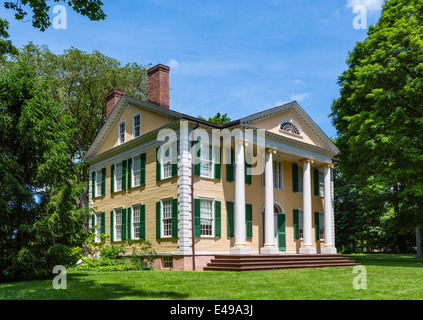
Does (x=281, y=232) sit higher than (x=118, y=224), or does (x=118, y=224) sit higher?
(x=118, y=224)

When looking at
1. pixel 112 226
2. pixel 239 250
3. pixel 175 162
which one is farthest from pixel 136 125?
pixel 239 250

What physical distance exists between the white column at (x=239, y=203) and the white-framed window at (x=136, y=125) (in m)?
6.12

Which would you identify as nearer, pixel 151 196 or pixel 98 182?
pixel 151 196

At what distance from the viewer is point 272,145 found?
2234cm

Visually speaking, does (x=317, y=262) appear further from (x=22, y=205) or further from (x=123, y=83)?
(x=123, y=83)

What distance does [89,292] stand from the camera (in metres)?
10.9

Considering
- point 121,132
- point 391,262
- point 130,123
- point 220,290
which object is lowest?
point 391,262

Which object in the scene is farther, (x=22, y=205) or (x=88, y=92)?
(x=88, y=92)

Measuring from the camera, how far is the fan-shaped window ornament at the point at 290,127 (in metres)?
23.9

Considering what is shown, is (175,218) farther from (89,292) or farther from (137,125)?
(89,292)

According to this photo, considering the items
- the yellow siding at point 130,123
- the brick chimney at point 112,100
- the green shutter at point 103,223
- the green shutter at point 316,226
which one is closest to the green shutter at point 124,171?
the yellow siding at point 130,123

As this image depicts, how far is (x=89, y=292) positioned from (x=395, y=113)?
1677 cm
